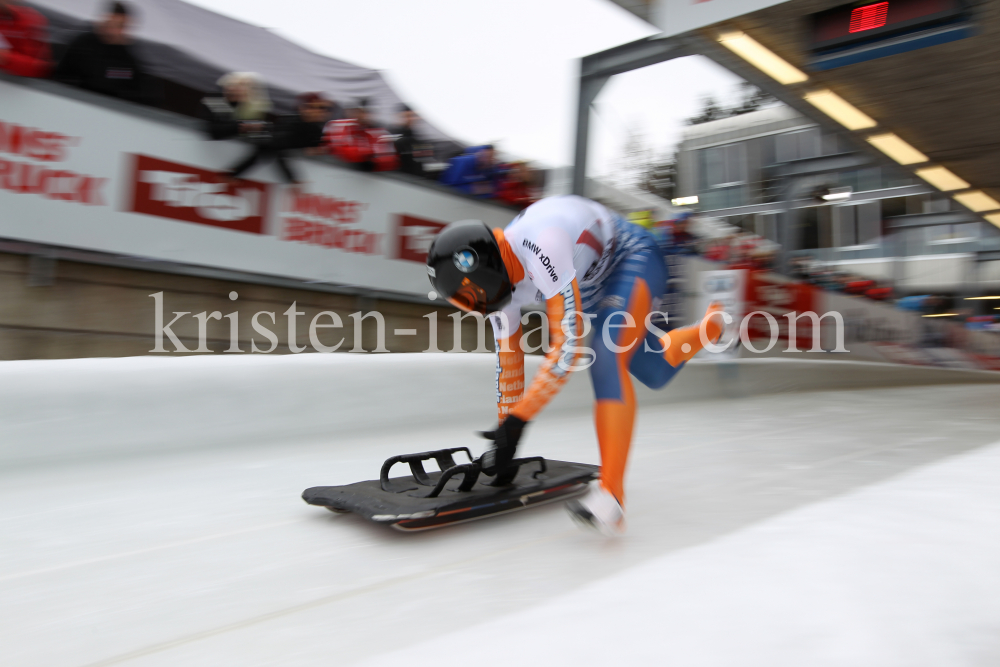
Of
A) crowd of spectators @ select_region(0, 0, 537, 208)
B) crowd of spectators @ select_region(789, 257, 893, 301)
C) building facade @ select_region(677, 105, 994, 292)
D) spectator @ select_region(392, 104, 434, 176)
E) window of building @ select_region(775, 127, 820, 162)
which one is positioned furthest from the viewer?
window of building @ select_region(775, 127, 820, 162)

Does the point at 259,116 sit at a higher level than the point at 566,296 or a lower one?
higher

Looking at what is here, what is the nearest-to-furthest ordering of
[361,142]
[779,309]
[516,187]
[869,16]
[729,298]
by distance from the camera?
1. [869,16]
2. [361,142]
3. [729,298]
4. [516,187]
5. [779,309]

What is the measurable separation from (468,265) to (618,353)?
1.55 feet

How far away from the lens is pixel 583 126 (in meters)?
6.52

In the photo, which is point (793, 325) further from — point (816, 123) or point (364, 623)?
point (364, 623)

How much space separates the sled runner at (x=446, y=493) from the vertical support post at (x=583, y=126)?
4.71 m

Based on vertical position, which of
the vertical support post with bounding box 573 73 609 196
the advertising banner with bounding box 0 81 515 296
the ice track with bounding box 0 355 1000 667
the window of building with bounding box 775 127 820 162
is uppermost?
the window of building with bounding box 775 127 820 162

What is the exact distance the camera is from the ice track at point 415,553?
109 centimetres

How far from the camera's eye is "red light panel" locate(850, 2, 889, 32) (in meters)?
4.47

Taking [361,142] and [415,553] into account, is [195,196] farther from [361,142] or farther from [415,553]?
[415,553]

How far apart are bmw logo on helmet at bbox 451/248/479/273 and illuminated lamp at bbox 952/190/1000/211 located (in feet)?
33.7

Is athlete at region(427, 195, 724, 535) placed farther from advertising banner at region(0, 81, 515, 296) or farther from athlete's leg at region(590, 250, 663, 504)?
advertising banner at region(0, 81, 515, 296)

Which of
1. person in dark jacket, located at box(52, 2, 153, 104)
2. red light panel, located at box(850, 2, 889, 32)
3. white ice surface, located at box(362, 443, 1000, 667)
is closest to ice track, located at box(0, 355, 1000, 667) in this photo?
white ice surface, located at box(362, 443, 1000, 667)

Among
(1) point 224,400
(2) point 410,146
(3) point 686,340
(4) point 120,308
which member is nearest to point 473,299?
(3) point 686,340
